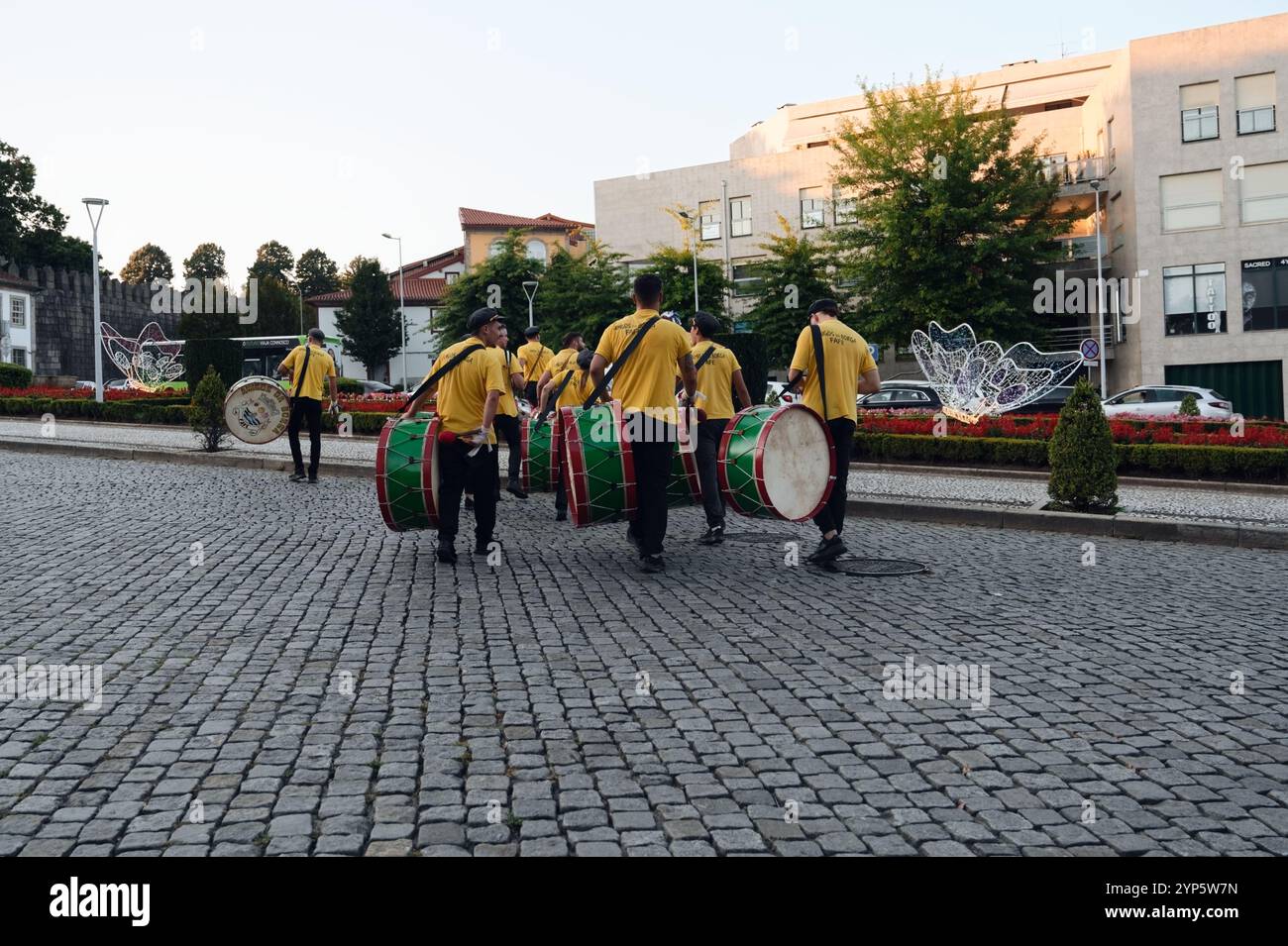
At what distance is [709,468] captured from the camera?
1066cm

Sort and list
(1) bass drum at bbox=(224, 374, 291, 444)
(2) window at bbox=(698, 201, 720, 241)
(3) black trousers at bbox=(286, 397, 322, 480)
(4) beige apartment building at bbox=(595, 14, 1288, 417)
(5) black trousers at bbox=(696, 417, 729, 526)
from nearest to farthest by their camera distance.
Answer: (5) black trousers at bbox=(696, 417, 729, 526) < (3) black trousers at bbox=(286, 397, 322, 480) < (1) bass drum at bbox=(224, 374, 291, 444) < (4) beige apartment building at bbox=(595, 14, 1288, 417) < (2) window at bbox=(698, 201, 720, 241)

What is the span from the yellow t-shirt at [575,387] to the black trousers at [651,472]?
3.65 metres

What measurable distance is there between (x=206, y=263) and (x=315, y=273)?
11019 mm

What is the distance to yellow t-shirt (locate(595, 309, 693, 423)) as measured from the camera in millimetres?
→ 8820

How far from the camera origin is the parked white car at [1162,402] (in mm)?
27469

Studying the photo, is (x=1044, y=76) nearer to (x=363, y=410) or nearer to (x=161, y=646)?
(x=363, y=410)

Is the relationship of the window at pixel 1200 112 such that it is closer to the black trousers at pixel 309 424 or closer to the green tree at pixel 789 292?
the green tree at pixel 789 292

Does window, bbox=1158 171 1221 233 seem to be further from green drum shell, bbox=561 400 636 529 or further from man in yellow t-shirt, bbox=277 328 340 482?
green drum shell, bbox=561 400 636 529

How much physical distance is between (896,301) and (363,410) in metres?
21.4

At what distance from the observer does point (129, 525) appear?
11.3 metres

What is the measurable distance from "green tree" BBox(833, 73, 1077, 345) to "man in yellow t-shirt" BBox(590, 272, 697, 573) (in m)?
33.6

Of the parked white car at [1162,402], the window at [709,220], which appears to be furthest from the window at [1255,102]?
the window at [709,220]

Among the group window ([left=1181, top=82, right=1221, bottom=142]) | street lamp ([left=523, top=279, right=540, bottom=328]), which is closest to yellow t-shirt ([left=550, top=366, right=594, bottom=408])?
window ([left=1181, top=82, right=1221, bottom=142])
